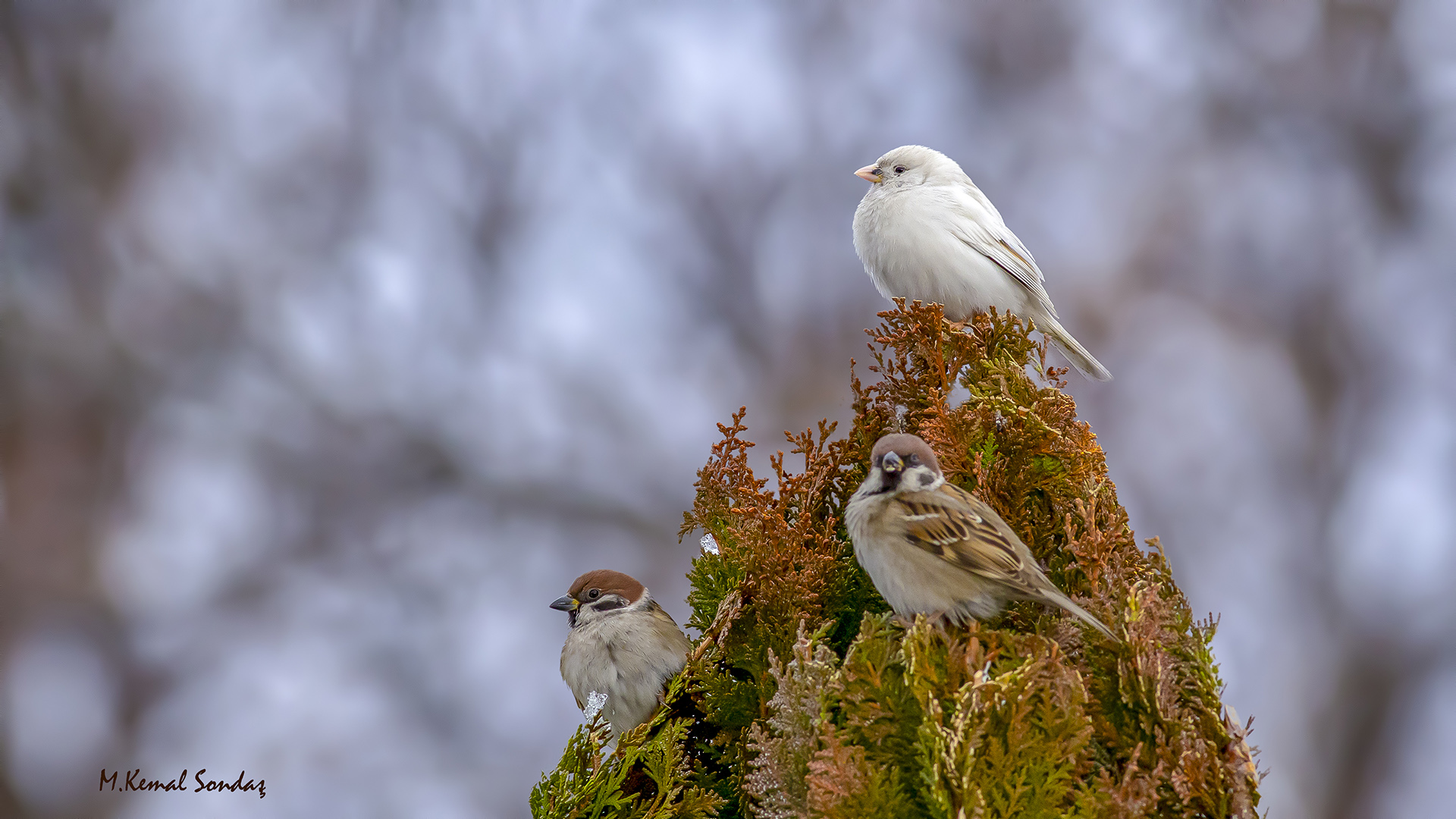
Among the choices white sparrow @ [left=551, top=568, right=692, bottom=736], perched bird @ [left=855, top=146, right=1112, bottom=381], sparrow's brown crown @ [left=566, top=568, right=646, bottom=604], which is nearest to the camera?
white sparrow @ [left=551, top=568, right=692, bottom=736]

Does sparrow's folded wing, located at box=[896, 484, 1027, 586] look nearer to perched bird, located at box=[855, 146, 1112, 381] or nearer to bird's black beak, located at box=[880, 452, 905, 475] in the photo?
bird's black beak, located at box=[880, 452, 905, 475]

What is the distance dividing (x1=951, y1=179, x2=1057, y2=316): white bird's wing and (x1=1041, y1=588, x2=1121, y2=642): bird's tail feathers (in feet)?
4.80

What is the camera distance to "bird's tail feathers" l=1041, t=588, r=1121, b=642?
150 cm

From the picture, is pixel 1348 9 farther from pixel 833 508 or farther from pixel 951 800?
pixel 951 800

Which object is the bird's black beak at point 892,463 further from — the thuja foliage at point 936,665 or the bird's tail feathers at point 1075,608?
the bird's tail feathers at point 1075,608

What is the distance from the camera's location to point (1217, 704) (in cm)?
151

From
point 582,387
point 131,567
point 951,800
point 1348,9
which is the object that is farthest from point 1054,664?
point 1348,9

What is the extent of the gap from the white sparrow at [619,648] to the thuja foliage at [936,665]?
27 cm

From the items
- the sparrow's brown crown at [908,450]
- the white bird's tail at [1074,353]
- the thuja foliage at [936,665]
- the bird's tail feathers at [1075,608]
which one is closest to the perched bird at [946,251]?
the white bird's tail at [1074,353]

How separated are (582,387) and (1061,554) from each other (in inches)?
138

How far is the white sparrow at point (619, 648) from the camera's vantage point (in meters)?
2.21

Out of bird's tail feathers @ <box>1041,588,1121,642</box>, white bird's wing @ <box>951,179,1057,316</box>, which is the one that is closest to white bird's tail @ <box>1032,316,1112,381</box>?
white bird's wing @ <box>951,179,1057,316</box>

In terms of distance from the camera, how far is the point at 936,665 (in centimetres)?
149

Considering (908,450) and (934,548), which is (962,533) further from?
(908,450)
